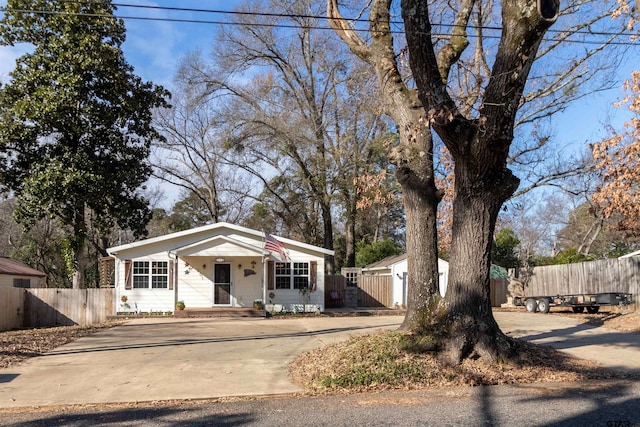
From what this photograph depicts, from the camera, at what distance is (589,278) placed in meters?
20.4

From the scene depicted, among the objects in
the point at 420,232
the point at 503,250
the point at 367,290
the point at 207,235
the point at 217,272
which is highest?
the point at 207,235

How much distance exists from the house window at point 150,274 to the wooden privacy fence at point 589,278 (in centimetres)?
1622

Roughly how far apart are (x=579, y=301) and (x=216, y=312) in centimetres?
1429

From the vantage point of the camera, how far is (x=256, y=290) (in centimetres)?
2286

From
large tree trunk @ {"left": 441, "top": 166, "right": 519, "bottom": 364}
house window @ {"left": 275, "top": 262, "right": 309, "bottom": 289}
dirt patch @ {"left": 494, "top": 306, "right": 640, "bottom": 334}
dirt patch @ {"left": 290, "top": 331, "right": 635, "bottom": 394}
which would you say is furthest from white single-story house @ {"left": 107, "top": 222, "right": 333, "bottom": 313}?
large tree trunk @ {"left": 441, "top": 166, "right": 519, "bottom": 364}

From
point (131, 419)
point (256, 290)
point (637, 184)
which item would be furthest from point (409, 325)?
point (256, 290)

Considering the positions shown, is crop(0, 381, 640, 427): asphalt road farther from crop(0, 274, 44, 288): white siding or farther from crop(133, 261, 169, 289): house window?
crop(0, 274, 44, 288): white siding

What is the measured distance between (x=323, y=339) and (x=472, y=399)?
6.81 m

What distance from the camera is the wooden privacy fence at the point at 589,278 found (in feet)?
62.1

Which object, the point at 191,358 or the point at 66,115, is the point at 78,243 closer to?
the point at 66,115

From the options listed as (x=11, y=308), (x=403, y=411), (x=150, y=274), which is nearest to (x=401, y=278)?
(x=150, y=274)

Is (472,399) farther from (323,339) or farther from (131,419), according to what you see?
(323,339)

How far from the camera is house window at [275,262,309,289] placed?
2308cm

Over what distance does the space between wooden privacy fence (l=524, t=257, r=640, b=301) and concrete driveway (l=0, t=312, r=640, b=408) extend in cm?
313
